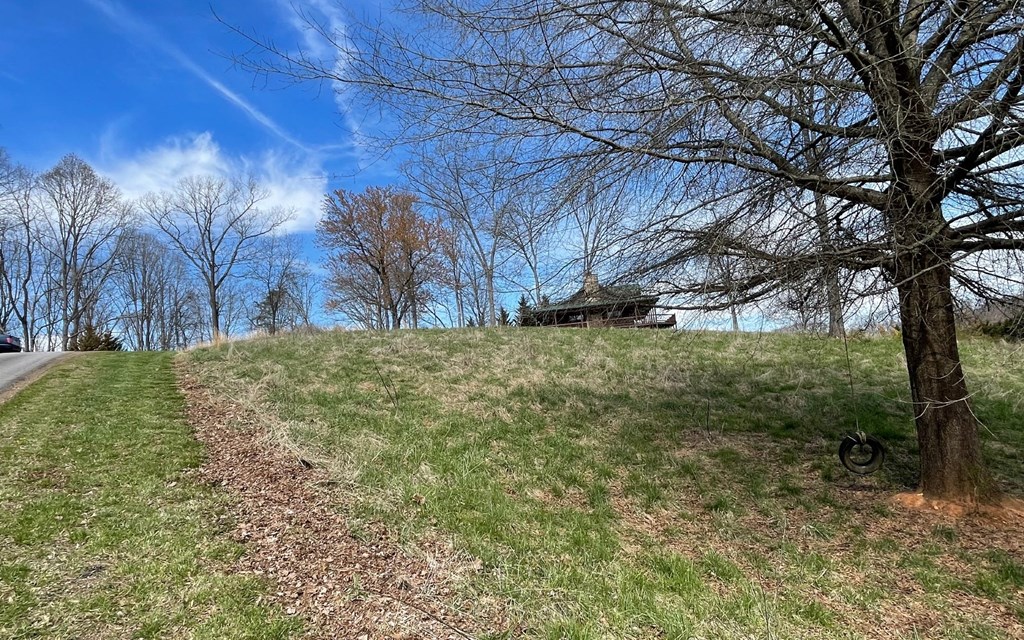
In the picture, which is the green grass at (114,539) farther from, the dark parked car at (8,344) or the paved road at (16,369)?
the dark parked car at (8,344)

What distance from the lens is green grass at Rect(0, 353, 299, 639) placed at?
279 cm

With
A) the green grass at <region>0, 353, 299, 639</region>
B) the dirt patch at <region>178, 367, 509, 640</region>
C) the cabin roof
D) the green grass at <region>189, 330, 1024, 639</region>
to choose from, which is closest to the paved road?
the green grass at <region>189, 330, 1024, 639</region>

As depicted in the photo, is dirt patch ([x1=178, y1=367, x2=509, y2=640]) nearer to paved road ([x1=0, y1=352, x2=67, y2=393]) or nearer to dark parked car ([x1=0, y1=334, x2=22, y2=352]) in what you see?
paved road ([x1=0, y1=352, x2=67, y2=393])

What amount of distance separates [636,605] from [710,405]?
490 centimetres

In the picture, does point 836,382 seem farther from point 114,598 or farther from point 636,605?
point 114,598

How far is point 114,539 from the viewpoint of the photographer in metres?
3.60

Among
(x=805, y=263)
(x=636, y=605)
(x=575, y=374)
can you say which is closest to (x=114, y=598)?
(x=636, y=605)

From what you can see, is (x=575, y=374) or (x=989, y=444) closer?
(x=989, y=444)

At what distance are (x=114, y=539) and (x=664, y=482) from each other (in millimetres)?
4501

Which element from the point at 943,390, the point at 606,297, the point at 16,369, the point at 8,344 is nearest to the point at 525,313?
the point at 606,297

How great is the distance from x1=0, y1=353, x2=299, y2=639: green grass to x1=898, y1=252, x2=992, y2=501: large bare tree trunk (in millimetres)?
4839

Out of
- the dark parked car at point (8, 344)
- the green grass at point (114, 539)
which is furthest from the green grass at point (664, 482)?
the dark parked car at point (8, 344)

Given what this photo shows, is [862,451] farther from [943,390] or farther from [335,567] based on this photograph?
[335,567]

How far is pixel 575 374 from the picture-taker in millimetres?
9523
